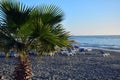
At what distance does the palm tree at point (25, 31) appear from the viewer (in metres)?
9.41

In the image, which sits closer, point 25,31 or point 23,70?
point 25,31

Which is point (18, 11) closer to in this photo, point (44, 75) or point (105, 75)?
point (44, 75)

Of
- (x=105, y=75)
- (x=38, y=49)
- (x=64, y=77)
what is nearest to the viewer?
(x=38, y=49)

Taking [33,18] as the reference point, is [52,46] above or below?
below

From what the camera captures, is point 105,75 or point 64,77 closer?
point 64,77

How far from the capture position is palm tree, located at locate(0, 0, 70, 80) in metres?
9.41

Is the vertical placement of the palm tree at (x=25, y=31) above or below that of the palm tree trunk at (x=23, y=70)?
above

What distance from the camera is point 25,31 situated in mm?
9352

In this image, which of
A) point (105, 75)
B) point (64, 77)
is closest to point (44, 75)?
point (64, 77)

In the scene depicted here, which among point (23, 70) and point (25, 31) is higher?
point (25, 31)

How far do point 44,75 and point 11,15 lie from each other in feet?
38.7

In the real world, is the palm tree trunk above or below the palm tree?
below

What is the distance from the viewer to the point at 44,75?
824 inches

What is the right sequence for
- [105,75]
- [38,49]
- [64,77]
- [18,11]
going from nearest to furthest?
[18,11], [38,49], [64,77], [105,75]
